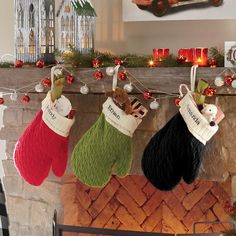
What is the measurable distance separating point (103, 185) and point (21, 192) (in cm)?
55

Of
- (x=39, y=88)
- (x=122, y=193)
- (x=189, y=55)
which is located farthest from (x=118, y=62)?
(x=122, y=193)

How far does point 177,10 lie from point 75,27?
40cm

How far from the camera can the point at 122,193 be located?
112 inches

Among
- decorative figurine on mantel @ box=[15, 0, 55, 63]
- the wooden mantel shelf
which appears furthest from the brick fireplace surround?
decorative figurine on mantel @ box=[15, 0, 55, 63]

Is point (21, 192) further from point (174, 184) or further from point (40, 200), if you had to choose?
point (174, 184)

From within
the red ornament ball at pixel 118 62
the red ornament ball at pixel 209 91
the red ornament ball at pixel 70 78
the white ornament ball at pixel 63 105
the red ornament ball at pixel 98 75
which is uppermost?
the red ornament ball at pixel 118 62

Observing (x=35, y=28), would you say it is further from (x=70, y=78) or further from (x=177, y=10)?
(x=177, y=10)

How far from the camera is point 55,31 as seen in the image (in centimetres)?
291

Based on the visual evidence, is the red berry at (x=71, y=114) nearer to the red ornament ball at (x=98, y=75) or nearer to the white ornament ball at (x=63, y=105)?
the white ornament ball at (x=63, y=105)

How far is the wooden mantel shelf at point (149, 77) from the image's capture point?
2.44 meters

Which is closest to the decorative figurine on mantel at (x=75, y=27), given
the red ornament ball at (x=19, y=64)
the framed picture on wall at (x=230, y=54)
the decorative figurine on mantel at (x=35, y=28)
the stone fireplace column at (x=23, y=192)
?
the decorative figurine on mantel at (x=35, y=28)

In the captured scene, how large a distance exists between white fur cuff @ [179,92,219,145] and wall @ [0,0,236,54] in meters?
0.41

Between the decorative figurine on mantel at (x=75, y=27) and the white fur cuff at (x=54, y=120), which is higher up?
the decorative figurine on mantel at (x=75, y=27)

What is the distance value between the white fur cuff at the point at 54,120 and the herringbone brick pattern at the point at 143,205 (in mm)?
315
